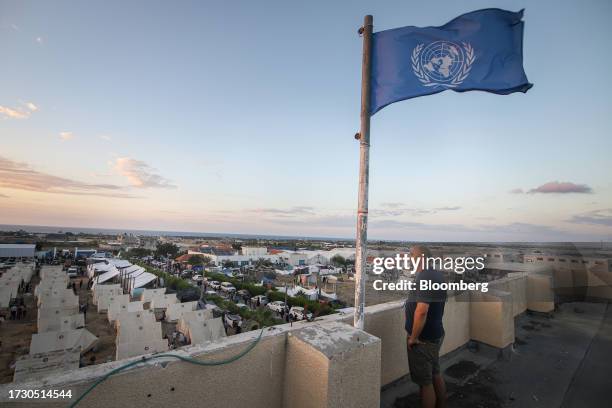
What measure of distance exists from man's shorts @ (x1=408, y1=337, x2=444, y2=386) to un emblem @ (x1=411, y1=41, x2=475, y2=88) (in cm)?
257

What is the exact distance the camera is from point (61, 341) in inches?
436

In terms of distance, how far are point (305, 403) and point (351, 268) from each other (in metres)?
47.1

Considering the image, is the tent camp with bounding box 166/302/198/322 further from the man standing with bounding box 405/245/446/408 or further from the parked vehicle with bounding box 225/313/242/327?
the man standing with bounding box 405/245/446/408

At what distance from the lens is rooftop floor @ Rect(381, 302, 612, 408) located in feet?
9.64

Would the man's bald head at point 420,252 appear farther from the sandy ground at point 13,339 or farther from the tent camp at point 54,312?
the tent camp at point 54,312

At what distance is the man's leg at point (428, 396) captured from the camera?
2.39 metres

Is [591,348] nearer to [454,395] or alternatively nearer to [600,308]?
[454,395]

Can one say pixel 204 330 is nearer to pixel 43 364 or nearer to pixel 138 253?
pixel 43 364

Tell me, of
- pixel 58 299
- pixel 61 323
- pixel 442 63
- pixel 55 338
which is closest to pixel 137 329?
pixel 55 338

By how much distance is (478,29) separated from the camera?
2.95m

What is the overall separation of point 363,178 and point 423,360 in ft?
5.68

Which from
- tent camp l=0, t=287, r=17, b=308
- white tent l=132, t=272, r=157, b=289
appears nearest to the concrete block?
white tent l=132, t=272, r=157, b=289

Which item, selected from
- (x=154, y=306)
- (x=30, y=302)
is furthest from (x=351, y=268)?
(x=30, y=302)

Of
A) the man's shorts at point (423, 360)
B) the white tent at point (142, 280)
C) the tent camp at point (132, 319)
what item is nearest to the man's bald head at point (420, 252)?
the man's shorts at point (423, 360)
